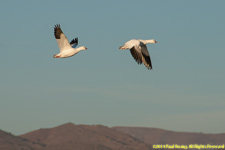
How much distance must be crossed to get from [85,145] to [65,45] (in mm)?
141595

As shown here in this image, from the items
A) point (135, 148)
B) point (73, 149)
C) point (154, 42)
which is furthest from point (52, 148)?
point (154, 42)

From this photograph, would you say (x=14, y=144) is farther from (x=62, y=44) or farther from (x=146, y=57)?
(x=146, y=57)

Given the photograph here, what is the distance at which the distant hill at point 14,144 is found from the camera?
575 feet

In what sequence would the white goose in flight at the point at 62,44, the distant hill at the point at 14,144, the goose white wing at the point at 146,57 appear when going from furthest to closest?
the distant hill at the point at 14,144 → the white goose in flight at the point at 62,44 → the goose white wing at the point at 146,57

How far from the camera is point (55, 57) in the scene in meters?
40.8

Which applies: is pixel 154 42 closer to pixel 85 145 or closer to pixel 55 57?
pixel 55 57

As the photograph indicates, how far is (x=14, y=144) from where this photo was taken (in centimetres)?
18200

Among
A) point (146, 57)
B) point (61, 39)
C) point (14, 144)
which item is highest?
point (14, 144)

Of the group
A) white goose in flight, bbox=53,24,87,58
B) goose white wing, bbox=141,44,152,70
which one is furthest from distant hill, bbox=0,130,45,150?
goose white wing, bbox=141,44,152,70

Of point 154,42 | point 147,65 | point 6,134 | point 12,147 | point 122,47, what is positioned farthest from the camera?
point 6,134

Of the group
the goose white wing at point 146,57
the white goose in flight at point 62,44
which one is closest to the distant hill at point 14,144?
the white goose in flight at point 62,44

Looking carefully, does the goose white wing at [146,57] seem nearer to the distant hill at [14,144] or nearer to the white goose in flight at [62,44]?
the white goose in flight at [62,44]

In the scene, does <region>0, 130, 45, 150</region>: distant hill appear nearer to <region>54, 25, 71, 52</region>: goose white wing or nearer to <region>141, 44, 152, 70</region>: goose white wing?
<region>54, 25, 71, 52</region>: goose white wing

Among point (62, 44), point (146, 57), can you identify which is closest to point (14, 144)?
point (62, 44)
